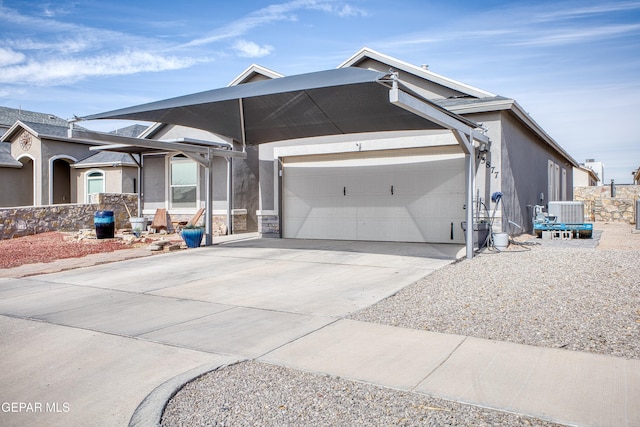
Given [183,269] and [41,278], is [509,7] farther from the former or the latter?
[41,278]

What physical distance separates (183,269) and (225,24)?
7629mm

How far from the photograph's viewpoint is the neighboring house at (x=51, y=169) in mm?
21188

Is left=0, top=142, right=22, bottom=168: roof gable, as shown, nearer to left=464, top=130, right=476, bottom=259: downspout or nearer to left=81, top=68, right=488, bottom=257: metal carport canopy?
left=81, top=68, right=488, bottom=257: metal carport canopy

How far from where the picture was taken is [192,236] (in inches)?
493

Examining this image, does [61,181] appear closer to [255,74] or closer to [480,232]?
[255,74]

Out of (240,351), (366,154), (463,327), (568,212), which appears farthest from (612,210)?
(240,351)

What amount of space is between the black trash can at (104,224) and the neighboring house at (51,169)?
20.1 feet

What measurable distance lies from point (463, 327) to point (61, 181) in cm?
2340

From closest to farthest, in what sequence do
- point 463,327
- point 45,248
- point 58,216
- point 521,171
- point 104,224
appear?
point 463,327 < point 45,248 < point 521,171 < point 104,224 < point 58,216

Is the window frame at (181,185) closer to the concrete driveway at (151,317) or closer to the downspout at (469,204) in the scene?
the concrete driveway at (151,317)

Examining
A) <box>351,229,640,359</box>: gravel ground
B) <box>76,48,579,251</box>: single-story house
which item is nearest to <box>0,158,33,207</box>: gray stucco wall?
<box>76,48,579,251</box>: single-story house

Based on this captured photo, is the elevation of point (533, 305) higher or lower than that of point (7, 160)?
lower

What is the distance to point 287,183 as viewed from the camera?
584 inches

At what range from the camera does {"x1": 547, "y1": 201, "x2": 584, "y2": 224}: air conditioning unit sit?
13.8 m
